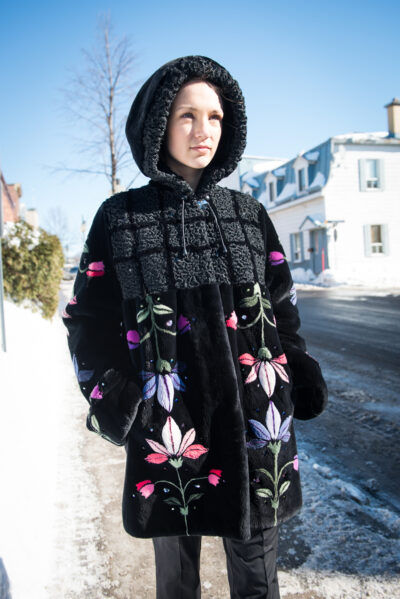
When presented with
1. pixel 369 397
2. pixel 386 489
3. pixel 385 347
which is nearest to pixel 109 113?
pixel 385 347

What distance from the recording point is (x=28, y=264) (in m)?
8.05

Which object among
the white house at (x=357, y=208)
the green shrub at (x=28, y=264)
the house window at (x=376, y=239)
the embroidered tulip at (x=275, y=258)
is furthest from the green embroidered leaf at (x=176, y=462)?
the house window at (x=376, y=239)

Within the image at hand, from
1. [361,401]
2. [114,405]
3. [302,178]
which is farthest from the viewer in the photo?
[302,178]

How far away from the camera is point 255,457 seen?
4.32ft

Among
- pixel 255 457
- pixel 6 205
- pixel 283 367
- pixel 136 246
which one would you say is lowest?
pixel 255 457

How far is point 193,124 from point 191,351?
2.42 ft

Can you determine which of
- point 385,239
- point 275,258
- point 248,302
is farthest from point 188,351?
point 385,239

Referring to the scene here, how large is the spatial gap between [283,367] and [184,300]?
1.24ft

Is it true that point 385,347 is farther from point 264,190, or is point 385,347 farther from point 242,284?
point 264,190

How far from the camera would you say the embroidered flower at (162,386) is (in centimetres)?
127

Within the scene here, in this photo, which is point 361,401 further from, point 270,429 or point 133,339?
point 133,339

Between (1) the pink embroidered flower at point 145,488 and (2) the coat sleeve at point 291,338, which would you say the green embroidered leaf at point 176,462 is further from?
(2) the coat sleeve at point 291,338

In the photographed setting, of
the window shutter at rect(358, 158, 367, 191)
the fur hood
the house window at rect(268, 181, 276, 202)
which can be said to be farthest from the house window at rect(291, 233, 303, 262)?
the fur hood

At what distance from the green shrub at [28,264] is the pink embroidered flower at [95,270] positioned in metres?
7.15
